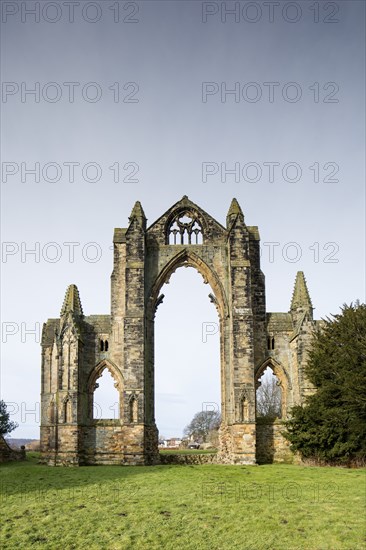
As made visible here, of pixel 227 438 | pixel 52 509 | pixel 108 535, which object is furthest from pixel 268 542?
pixel 227 438

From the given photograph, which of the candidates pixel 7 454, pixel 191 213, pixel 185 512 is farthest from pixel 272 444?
pixel 185 512

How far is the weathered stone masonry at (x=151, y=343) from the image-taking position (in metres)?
28.5

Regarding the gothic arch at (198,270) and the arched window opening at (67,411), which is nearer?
the arched window opening at (67,411)

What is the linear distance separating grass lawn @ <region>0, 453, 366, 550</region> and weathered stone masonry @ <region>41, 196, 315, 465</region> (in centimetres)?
676

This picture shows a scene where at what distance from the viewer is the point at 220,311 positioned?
30.9 metres

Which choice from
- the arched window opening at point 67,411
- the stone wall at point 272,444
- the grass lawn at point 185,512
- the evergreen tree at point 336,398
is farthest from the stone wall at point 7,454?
the evergreen tree at point 336,398

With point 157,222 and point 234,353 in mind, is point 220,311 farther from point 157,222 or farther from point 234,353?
point 157,222

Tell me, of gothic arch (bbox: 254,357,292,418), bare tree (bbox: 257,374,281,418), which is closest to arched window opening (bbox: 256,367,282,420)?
bare tree (bbox: 257,374,281,418)

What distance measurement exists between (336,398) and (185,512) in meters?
12.4

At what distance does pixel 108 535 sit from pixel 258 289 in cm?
1941

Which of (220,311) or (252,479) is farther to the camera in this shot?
(220,311)

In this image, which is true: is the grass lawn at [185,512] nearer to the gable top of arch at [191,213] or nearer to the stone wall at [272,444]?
the stone wall at [272,444]

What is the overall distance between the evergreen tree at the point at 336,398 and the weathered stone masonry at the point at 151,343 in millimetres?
2119

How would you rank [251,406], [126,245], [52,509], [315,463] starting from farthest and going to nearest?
[126,245] < [251,406] < [315,463] < [52,509]
